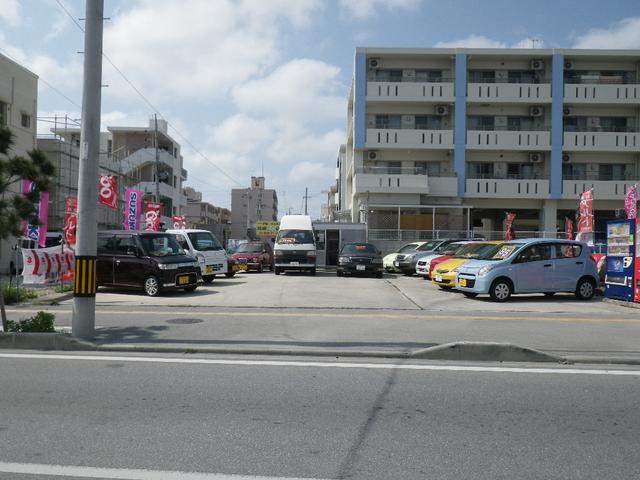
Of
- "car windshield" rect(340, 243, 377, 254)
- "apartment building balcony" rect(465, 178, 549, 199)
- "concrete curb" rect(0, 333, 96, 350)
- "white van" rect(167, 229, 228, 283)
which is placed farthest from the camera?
"apartment building balcony" rect(465, 178, 549, 199)

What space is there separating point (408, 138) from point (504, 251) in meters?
21.8

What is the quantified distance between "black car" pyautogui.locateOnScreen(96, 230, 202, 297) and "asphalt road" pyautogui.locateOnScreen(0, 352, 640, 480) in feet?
25.6

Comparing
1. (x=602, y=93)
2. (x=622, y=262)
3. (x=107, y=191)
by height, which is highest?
(x=602, y=93)

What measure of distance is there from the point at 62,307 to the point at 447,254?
1397cm

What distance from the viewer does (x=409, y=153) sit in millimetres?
36281

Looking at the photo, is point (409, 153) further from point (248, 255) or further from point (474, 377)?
point (474, 377)

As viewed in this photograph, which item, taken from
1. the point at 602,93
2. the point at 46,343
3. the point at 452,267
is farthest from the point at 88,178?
the point at 602,93

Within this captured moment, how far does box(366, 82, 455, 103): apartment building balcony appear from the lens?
35125 millimetres

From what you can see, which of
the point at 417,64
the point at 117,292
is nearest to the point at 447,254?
the point at 117,292

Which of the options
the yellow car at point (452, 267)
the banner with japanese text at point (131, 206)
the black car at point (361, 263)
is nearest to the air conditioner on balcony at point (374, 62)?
the black car at point (361, 263)

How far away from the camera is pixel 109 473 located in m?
3.71

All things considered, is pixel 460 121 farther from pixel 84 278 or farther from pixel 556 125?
pixel 84 278

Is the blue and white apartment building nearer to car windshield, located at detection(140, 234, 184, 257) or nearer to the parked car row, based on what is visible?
the parked car row

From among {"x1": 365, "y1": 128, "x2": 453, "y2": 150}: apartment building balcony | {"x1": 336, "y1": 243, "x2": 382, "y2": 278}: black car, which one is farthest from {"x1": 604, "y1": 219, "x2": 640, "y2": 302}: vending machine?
{"x1": 365, "y1": 128, "x2": 453, "y2": 150}: apartment building balcony
